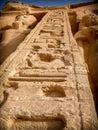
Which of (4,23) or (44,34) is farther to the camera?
(4,23)

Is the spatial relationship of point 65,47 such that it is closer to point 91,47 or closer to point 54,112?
point 91,47

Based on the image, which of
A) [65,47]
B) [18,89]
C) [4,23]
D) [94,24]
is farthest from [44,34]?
[4,23]

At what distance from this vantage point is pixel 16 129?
79.7 inches

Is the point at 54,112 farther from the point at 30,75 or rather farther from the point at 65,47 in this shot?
the point at 65,47

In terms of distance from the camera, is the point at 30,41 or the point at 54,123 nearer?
the point at 54,123

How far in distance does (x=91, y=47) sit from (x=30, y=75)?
2904mm

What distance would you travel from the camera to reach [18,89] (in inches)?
105

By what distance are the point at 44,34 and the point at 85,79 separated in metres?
2.60

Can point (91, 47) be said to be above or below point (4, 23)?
below

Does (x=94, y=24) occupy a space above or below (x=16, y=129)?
above

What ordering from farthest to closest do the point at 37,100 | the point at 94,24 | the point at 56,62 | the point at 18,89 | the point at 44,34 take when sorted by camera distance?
the point at 94,24
the point at 44,34
the point at 56,62
the point at 18,89
the point at 37,100

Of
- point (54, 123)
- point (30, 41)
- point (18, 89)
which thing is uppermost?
point (30, 41)

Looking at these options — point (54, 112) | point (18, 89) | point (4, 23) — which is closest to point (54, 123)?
point (54, 112)

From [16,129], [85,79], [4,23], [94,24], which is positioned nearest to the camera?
[16,129]
